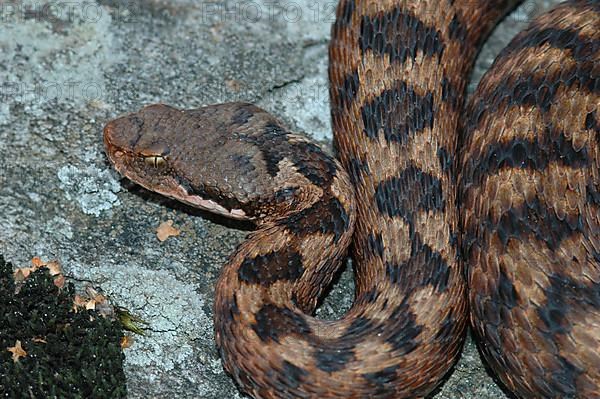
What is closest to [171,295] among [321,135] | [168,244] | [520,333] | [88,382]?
[168,244]

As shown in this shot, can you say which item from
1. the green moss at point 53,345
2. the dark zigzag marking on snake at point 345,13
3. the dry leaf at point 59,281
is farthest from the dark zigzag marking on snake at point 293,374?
the dark zigzag marking on snake at point 345,13

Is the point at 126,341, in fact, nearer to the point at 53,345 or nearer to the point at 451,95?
the point at 53,345

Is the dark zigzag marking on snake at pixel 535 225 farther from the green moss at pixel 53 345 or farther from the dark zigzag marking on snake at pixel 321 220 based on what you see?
the green moss at pixel 53 345

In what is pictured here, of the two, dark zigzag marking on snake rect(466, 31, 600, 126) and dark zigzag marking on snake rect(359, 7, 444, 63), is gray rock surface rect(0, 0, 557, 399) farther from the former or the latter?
dark zigzag marking on snake rect(466, 31, 600, 126)

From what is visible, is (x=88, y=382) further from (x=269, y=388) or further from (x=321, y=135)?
(x=321, y=135)

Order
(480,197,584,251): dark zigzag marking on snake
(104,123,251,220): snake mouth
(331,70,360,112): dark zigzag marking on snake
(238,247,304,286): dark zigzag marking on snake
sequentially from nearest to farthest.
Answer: (480,197,584,251): dark zigzag marking on snake < (238,247,304,286): dark zigzag marking on snake < (104,123,251,220): snake mouth < (331,70,360,112): dark zigzag marking on snake

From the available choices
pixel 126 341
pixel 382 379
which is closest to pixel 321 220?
pixel 382 379

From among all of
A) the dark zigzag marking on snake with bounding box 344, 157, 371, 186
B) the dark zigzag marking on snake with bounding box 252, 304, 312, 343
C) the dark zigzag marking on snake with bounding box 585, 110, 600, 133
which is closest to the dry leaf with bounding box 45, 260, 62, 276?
the dark zigzag marking on snake with bounding box 252, 304, 312, 343
